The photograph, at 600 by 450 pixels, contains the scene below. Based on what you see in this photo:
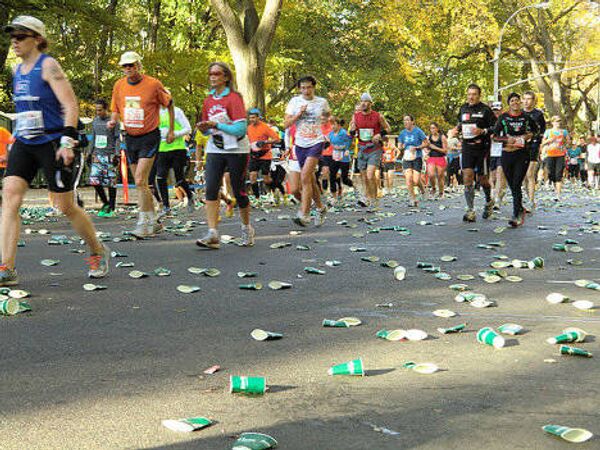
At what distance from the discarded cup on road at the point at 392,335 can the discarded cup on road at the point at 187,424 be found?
1.70 meters

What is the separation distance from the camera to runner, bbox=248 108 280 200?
17.8 meters

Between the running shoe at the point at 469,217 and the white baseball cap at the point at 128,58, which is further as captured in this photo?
the running shoe at the point at 469,217

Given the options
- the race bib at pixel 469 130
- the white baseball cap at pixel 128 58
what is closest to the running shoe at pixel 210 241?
the white baseball cap at pixel 128 58

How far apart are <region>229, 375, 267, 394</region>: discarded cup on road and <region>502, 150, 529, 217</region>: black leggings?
9.71 m

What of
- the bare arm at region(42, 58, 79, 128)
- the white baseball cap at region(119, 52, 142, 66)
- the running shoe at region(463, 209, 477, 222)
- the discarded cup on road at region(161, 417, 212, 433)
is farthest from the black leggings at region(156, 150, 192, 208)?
the discarded cup on road at region(161, 417, 212, 433)

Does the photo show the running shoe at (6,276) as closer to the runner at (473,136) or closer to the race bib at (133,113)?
the race bib at (133,113)

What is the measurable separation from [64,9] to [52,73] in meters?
20.9

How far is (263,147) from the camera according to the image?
61.0 feet

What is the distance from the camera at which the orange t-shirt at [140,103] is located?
10.8 meters

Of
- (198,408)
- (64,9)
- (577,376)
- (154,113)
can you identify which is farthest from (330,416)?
(64,9)

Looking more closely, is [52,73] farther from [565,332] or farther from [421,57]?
[421,57]

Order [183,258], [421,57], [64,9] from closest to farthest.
A: [183,258] < [64,9] < [421,57]

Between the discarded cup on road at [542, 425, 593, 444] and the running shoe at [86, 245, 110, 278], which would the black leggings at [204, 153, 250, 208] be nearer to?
the running shoe at [86, 245, 110, 278]

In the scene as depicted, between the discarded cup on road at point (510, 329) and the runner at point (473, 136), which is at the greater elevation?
the runner at point (473, 136)
